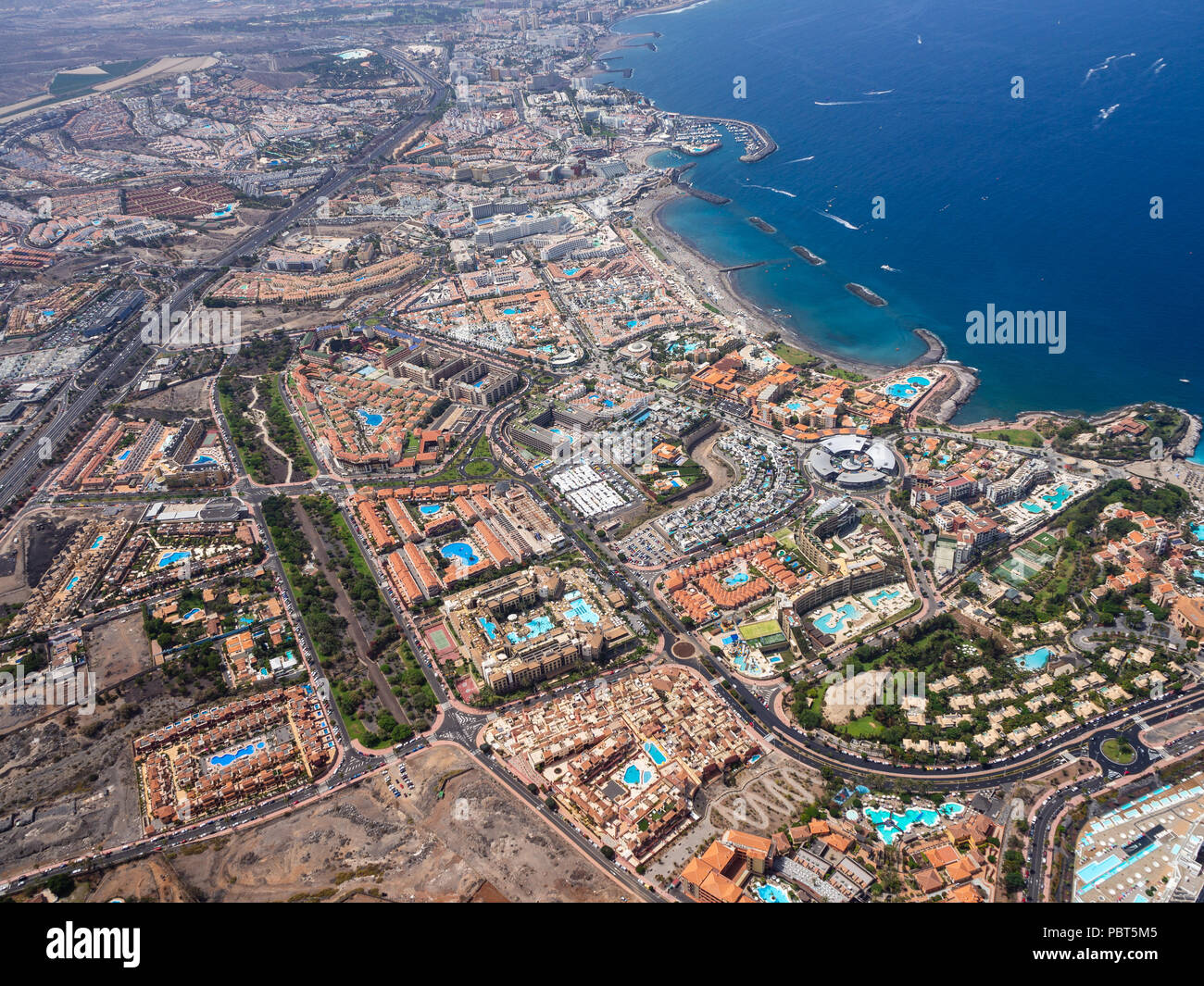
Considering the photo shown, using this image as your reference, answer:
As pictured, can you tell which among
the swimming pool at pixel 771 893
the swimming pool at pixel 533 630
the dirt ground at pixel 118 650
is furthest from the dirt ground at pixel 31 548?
the swimming pool at pixel 771 893

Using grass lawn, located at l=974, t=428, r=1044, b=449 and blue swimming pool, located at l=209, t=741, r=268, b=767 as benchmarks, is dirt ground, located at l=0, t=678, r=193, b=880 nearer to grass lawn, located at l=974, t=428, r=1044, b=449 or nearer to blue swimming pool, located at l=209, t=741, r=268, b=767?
blue swimming pool, located at l=209, t=741, r=268, b=767

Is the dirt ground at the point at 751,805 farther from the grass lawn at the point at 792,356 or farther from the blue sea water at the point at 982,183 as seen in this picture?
the grass lawn at the point at 792,356

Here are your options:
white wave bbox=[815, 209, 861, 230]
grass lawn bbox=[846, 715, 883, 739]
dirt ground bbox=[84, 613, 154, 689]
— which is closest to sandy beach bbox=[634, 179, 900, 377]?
white wave bbox=[815, 209, 861, 230]

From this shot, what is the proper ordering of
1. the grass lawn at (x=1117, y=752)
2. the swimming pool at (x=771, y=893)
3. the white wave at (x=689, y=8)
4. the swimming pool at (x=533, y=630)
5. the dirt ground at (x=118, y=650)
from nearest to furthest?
1. the swimming pool at (x=771, y=893)
2. the grass lawn at (x=1117, y=752)
3. the dirt ground at (x=118, y=650)
4. the swimming pool at (x=533, y=630)
5. the white wave at (x=689, y=8)

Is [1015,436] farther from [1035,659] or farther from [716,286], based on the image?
[716,286]

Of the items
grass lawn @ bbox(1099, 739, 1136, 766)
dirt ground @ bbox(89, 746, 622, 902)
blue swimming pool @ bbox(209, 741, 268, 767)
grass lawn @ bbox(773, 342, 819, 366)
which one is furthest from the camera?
grass lawn @ bbox(773, 342, 819, 366)

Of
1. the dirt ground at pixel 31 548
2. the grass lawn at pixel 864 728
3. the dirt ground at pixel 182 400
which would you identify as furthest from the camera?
the dirt ground at pixel 182 400
